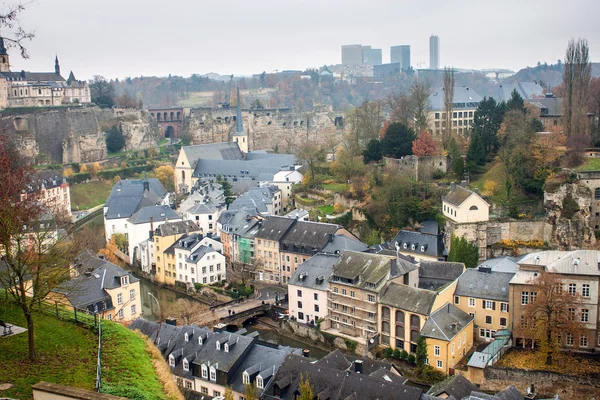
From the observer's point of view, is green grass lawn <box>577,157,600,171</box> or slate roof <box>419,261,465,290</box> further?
green grass lawn <box>577,157,600,171</box>

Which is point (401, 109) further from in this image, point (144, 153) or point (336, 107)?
point (336, 107)

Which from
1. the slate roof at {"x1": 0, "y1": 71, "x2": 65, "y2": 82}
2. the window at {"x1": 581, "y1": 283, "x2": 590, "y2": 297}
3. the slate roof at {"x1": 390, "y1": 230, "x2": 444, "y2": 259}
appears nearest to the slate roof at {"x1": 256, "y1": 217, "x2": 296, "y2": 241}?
the slate roof at {"x1": 390, "y1": 230, "x2": 444, "y2": 259}

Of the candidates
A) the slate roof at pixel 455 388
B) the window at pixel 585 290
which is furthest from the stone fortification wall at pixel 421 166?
the slate roof at pixel 455 388

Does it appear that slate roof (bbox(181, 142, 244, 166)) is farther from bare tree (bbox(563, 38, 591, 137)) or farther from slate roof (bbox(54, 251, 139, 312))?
bare tree (bbox(563, 38, 591, 137))

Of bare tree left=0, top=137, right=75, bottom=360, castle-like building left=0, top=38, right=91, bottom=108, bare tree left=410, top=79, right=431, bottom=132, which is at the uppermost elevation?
castle-like building left=0, top=38, right=91, bottom=108

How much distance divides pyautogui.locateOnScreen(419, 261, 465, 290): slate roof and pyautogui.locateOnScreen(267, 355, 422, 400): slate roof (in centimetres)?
887

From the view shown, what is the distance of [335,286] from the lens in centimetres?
2747

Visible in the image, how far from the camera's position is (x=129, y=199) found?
1767 inches

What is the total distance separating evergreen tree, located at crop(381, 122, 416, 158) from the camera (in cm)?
3988

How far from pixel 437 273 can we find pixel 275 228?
10.5m

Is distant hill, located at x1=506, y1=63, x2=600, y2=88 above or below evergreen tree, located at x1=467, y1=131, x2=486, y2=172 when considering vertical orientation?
above

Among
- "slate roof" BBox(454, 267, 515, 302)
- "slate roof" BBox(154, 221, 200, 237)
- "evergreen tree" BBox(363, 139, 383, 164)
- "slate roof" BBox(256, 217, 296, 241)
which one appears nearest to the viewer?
"slate roof" BBox(454, 267, 515, 302)

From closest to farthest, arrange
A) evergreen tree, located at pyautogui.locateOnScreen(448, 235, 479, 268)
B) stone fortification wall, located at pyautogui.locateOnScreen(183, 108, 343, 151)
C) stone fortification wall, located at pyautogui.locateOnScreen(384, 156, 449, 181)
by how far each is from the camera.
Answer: evergreen tree, located at pyautogui.locateOnScreen(448, 235, 479, 268), stone fortification wall, located at pyautogui.locateOnScreen(384, 156, 449, 181), stone fortification wall, located at pyautogui.locateOnScreen(183, 108, 343, 151)

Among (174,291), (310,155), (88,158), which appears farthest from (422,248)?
(88,158)
